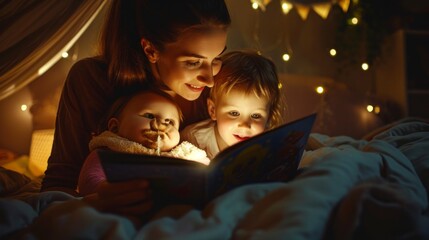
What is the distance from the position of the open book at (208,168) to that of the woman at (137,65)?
1.39 ft

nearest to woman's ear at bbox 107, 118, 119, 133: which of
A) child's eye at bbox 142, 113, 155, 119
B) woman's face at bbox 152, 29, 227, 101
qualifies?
child's eye at bbox 142, 113, 155, 119

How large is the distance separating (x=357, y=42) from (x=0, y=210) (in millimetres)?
2742

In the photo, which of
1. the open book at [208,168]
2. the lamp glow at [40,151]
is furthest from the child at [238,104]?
the lamp glow at [40,151]

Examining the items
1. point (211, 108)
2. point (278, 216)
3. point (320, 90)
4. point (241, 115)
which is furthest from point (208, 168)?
point (320, 90)

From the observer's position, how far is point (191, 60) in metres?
1.22

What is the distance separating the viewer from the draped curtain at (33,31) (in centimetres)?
128

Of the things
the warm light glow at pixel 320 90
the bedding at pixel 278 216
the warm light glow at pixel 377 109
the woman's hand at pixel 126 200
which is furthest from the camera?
the warm light glow at pixel 377 109

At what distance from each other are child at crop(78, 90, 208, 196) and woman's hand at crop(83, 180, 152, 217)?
1.03ft

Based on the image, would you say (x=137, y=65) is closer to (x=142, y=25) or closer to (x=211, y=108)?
(x=142, y=25)

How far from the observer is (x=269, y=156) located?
88 centimetres

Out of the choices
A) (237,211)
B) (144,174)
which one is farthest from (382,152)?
(144,174)

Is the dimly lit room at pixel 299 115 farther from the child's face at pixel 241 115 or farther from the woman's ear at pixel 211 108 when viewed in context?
the woman's ear at pixel 211 108

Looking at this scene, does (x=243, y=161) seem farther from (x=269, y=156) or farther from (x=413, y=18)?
(x=413, y=18)

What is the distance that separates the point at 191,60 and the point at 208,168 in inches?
22.3
